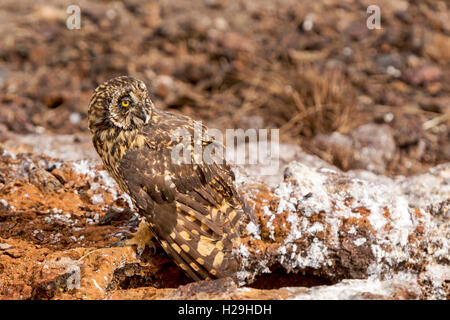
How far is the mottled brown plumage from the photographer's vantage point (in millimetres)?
3207

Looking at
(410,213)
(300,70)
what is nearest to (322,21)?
(300,70)

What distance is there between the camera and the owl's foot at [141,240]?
3.42 meters

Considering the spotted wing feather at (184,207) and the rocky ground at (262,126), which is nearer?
the spotted wing feather at (184,207)

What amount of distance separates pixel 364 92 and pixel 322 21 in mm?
1637

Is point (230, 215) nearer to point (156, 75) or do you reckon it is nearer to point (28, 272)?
point (28, 272)

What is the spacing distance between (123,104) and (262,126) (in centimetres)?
353

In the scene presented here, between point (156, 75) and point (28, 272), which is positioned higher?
point (156, 75)

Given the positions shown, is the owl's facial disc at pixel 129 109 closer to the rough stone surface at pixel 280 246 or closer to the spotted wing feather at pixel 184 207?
the spotted wing feather at pixel 184 207

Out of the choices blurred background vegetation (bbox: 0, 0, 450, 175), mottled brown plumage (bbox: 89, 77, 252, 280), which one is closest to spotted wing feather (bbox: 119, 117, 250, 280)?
mottled brown plumage (bbox: 89, 77, 252, 280)

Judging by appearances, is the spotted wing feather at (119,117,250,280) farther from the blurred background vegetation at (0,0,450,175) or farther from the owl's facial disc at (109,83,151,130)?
the blurred background vegetation at (0,0,450,175)

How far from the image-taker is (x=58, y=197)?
4125 mm

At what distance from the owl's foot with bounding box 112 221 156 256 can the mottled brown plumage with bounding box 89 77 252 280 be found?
0.79 ft

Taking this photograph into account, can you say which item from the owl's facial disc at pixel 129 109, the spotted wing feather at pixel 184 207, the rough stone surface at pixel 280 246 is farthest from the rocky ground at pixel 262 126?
the owl's facial disc at pixel 129 109

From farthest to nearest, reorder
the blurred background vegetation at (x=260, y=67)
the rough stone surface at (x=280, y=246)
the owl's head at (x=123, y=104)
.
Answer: the blurred background vegetation at (x=260, y=67), the owl's head at (x=123, y=104), the rough stone surface at (x=280, y=246)
